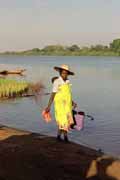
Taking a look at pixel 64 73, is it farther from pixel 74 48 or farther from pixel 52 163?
pixel 74 48

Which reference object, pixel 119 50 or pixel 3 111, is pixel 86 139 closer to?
pixel 3 111

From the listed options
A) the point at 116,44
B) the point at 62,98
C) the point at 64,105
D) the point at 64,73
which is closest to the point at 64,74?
the point at 64,73

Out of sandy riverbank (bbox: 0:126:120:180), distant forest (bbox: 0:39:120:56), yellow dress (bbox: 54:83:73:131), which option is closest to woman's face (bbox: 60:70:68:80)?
yellow dress (bbox: 54:83:73:131)

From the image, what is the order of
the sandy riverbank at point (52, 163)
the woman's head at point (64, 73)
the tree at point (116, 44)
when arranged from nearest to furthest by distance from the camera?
1. the sandy riverbank at point (52, 163)
2. the woman's head at point (64, 73)
3. the tree at point (116, 44)

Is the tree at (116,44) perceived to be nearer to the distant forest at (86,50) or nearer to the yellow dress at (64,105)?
the distant forest at (86,50)

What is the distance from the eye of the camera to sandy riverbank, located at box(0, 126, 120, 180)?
24.7 feet

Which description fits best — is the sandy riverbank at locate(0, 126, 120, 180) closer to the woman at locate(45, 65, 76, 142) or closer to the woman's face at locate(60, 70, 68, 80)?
the woman at locate(45, 65, 76, 142)

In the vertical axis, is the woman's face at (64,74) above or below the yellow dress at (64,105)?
above

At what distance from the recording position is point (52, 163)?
8.07 meters

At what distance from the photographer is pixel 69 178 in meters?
7.44

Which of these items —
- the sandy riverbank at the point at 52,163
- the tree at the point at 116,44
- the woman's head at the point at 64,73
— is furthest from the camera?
the tree at the point at 116,44

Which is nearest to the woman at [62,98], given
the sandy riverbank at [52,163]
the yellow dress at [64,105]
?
the yellow dress at [64,105]

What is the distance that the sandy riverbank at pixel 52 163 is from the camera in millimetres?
7527

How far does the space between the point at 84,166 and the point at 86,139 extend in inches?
262
